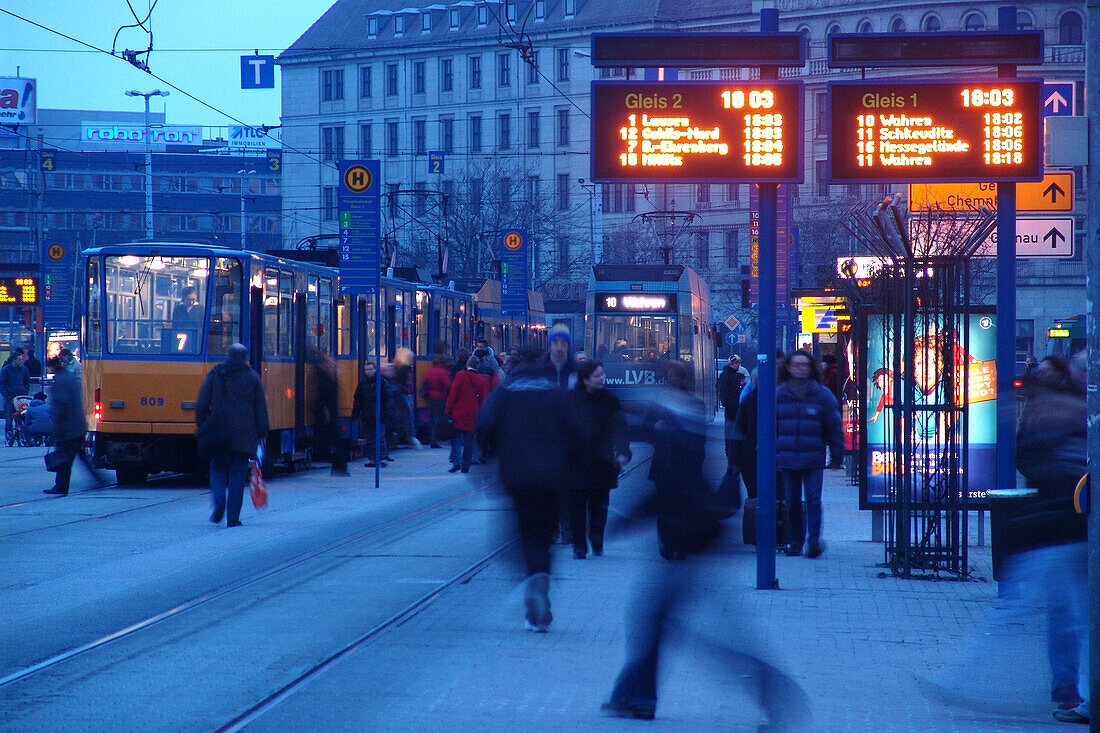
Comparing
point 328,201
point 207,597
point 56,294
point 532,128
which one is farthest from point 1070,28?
point 207,597

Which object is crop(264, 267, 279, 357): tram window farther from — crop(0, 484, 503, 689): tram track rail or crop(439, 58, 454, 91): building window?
crop(439, 58, 454, 91): building window

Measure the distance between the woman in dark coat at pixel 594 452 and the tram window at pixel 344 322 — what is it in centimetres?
1146

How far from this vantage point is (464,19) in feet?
295

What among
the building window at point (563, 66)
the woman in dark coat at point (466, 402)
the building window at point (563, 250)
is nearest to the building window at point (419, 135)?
the building window at point (563, 66)

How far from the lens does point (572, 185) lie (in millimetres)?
86375

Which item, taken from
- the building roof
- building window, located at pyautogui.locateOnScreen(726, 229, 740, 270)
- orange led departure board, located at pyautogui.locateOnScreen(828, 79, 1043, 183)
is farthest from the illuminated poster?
building window, located at pyautogui.locateOnScreen(726, 229, 740, 270)

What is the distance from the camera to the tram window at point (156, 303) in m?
17.7

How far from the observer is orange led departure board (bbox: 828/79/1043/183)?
394 inches

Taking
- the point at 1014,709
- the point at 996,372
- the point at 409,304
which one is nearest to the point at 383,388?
the point at 409,304

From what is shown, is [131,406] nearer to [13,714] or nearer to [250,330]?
[250,330]

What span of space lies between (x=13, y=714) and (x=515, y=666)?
2528 mm

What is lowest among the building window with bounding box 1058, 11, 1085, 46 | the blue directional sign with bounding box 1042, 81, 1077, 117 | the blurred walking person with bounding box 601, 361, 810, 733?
the blurred walking person with bounding box 601, 361, 810, 733

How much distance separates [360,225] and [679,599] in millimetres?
12266

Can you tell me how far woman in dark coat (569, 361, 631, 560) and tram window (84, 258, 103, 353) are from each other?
27.7 ft
